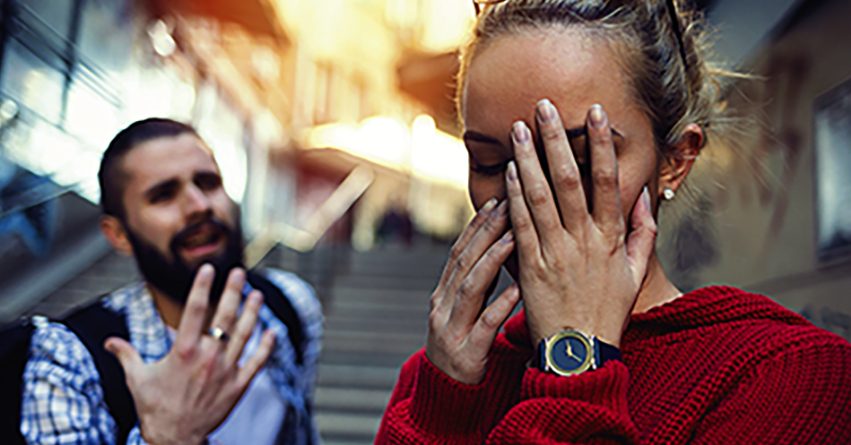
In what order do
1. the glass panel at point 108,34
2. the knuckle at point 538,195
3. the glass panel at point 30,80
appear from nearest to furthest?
the knuckle at point 538,195 → the glass panel at point 30,80 → the glass panel at point 108,34

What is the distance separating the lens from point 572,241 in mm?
1113

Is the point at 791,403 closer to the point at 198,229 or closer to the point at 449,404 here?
the point at 449,404

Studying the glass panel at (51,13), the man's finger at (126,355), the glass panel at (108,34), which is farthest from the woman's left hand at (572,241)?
the glass panel at (108,34)

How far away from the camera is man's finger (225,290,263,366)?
1.81 m

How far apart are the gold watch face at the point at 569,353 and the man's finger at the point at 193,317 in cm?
96

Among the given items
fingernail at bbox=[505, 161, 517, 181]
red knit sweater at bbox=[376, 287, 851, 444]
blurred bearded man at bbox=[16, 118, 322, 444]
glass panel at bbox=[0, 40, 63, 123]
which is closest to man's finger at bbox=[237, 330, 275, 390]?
blurred bearded man at bbox=[16, 118, 322, 444]

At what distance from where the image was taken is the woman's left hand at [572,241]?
109 centimetres

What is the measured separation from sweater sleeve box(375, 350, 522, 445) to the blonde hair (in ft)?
1.60

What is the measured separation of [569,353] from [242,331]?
1.01 m

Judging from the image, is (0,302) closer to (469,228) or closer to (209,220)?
(209,220)

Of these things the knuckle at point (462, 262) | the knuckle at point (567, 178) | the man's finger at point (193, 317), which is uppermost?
the knuckle at point (567, 178)

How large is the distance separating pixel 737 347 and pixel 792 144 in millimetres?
1479

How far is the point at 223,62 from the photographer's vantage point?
11156 millimetres

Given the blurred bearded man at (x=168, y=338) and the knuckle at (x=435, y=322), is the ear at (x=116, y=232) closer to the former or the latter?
the blurred bearded man at (x=168, y=338)
